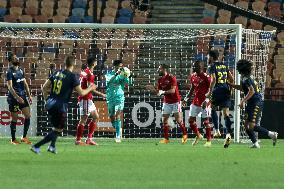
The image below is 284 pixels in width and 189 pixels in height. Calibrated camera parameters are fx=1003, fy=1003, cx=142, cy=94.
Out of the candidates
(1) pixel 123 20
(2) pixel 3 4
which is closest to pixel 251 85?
(1) pixel 123 20

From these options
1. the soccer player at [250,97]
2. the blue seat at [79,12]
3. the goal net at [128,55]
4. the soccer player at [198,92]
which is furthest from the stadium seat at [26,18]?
the soccer player at [250,97]

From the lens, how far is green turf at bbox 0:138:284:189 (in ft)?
36.1

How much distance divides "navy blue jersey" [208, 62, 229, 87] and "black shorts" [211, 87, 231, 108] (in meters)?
0.13

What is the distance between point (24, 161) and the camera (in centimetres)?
1457

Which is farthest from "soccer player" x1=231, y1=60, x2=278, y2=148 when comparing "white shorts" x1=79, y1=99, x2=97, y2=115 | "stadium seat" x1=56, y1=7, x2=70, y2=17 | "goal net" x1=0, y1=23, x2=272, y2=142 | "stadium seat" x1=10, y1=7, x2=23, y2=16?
"stadium seat" x1=10, y1=7, x2=23, y2=16

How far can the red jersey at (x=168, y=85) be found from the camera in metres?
23.0

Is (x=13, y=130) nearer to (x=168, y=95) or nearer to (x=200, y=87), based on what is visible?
(x=168, y=95)

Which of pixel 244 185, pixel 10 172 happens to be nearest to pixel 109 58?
pixel 10 172

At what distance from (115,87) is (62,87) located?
6662mm

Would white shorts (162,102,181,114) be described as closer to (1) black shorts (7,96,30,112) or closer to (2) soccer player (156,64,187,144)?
(2) soccer player (156,64,187,144)

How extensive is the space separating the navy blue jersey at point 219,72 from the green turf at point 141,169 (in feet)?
13.2

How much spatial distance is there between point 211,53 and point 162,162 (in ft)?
22.9

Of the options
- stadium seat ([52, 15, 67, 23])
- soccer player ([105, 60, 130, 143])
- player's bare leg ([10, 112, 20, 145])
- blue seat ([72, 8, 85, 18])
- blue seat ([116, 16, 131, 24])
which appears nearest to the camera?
player's bare leg ([10, 112, 20, 145])

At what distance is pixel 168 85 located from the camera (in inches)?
907
